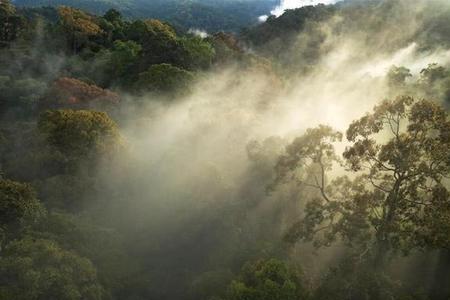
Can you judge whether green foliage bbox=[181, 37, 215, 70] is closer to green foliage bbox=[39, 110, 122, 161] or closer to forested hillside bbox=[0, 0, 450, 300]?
forested hillside bbox=[0, 0, 450, 300]

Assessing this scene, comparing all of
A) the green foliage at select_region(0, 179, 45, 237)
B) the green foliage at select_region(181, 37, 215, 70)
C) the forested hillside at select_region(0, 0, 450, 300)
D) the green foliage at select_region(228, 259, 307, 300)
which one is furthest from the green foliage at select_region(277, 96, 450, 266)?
the green foliage at select_region(181, 37, 215, 70)

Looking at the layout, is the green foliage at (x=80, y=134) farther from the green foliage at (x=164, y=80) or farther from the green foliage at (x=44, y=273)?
the green foliage at (x=164, y=80)

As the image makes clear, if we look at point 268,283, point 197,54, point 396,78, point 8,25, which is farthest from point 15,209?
point 8,25

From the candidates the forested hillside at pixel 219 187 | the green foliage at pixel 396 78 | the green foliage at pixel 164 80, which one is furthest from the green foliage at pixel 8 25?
the green foliage at pixel 396 78

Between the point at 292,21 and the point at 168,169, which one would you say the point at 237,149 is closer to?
the point at 168,169

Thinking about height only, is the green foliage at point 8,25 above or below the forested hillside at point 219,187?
above

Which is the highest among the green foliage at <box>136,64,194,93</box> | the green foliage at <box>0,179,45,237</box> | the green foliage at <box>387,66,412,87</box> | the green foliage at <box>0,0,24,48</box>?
the green foliage at <box>0,0,24,48</box>

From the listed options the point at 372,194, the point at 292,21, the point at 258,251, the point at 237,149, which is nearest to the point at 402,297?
the point at 372,194
